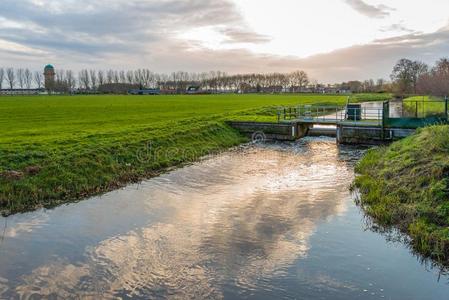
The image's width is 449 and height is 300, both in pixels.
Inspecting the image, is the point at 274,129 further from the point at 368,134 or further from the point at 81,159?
the point at 81,159

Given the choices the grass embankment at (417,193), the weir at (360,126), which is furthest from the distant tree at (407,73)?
the grass embankment at (417,193)

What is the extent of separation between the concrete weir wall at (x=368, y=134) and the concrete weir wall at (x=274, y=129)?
11.7 feet

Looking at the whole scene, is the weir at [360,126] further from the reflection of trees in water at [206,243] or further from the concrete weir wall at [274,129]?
the reflection of trees in water at [206,243]

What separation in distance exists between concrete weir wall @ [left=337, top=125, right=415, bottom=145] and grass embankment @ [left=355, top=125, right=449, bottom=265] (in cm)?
915

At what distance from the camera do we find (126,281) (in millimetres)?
8828

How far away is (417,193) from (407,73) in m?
100

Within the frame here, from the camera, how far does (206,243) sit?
10.9 metres

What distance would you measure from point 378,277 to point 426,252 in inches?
74.5

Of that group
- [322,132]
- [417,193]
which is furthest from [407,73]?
[417,193]

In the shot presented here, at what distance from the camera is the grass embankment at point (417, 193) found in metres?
10.5

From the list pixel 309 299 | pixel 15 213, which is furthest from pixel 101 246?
pixel 309 299

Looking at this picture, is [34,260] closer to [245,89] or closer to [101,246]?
[101,246]

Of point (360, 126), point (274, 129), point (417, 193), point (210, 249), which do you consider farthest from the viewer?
point (274, 129)

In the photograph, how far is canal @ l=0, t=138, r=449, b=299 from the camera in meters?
8.54
